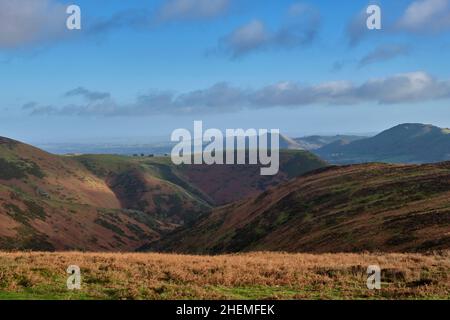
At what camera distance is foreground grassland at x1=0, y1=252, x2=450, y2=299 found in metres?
19.0

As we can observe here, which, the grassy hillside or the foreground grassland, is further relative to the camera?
the grassy hillside

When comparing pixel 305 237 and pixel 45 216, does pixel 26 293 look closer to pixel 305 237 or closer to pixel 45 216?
pixel 305 237

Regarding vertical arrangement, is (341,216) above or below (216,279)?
above

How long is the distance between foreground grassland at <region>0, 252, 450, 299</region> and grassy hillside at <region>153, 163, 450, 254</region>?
13.3 m

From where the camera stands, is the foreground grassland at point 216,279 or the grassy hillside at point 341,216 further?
the grassy hillside at point 341,216

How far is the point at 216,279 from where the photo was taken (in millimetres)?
22062

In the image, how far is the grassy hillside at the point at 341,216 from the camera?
41.7 m

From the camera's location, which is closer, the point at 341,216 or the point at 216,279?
the point at 216,279

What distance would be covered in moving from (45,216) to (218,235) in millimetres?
63358

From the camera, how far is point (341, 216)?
57.3m

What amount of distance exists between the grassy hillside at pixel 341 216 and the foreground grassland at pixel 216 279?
13318 millimetres

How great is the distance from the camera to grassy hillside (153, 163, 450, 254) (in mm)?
41688

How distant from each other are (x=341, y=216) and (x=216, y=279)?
3834cm
